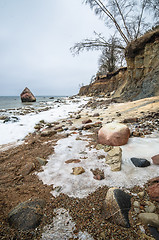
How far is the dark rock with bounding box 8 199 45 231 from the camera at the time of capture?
861mm

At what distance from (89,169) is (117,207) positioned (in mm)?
643

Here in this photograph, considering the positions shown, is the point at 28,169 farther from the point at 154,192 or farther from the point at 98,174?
the point at 154,192

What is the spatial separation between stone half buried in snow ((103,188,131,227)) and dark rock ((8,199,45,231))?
0.56 metres

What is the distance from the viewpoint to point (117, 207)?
0.92 meters

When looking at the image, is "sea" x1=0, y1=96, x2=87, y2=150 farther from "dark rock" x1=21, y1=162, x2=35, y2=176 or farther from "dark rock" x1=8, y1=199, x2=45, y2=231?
"dark rock" x1=8, y1=199, x2=45, y2=231

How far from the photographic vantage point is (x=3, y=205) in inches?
41.2

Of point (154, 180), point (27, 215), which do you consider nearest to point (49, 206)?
point (27, 215)

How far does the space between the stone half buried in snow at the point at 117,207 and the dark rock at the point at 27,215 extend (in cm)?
56

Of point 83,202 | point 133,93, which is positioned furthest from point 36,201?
point 133,93

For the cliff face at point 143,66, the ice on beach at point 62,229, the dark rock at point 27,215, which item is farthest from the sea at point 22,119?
the cliff face at point 143,66

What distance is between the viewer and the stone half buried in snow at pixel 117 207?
2.83ft

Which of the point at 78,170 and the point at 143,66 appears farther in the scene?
the point at 143,66

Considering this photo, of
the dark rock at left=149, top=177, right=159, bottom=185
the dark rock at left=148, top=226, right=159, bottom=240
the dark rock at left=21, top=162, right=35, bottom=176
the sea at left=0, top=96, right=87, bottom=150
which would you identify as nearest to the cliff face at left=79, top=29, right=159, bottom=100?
the sea at left=0, top=96, right=87, bottom=150

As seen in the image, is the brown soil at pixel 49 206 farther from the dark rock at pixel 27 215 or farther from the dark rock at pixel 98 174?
the dark rock at pixel 98 174
